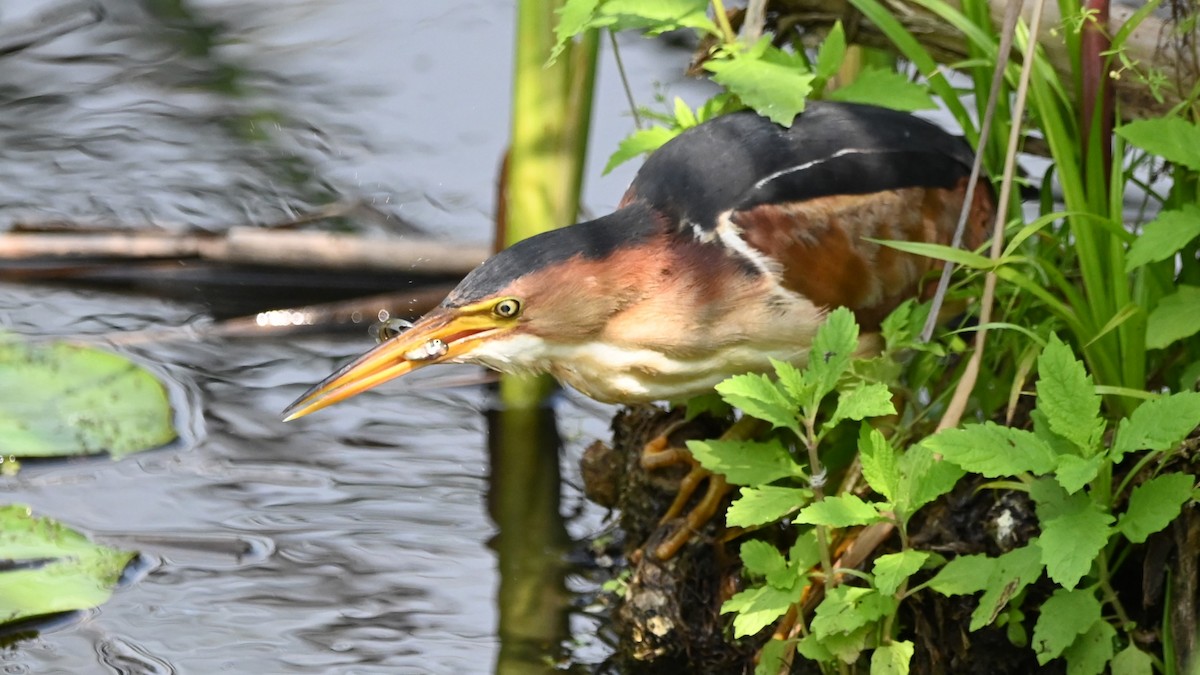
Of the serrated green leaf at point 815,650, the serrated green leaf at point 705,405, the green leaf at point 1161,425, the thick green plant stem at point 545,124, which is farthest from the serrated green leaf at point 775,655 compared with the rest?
the thick green plant stem at point 545,124

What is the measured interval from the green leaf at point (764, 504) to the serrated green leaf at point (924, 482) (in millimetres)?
151

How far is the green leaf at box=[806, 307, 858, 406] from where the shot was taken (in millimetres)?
2650

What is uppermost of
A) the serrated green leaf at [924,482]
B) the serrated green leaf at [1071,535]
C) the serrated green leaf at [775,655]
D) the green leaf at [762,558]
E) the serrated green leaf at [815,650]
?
the serrated green leaf at [924,482]

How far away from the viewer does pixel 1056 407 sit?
2510mm

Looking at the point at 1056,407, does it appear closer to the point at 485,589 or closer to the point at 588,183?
the point at 485,589

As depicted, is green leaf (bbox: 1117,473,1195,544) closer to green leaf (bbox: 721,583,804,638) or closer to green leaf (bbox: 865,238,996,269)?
green leaf (bbox: 865,238,996,269)

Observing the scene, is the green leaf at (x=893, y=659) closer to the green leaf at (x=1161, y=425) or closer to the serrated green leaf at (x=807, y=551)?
the serrated green leaf at (x=807, y=551)

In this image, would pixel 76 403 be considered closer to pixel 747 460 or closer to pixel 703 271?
pixel 703 271

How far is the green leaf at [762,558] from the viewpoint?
2807 millimetres

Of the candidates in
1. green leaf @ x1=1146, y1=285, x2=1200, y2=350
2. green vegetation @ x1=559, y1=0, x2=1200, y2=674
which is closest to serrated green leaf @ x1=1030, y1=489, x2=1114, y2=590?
green vegetation @ x1=559, y1=0, x2=1200, y2=674

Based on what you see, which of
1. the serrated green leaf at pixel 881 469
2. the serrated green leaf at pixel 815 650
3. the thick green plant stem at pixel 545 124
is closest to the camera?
the serrated green leaf at pixel 881 469

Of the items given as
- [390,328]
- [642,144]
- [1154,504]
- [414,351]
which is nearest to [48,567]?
[390,328]

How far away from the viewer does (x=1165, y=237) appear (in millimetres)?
2627

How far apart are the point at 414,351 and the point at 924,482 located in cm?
89
